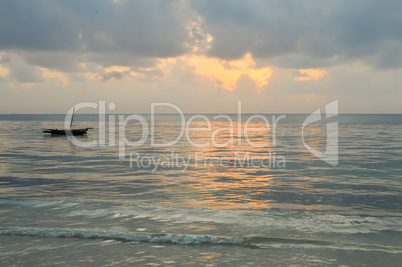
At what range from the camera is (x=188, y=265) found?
8391 mm

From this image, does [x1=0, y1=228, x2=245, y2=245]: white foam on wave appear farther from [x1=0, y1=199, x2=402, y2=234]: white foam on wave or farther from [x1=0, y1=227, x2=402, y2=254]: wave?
[x1=0, y1=199, x2=402, y2=234]: white foam on wave

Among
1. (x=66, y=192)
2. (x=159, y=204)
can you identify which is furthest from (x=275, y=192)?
(x=66, y=192)

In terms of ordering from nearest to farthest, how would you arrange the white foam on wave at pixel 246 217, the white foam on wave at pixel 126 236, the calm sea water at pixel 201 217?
the calm sea water at pixel 201 217
the white foam on wave at pixel 126 236
the white foam on wave at pixel 246 217

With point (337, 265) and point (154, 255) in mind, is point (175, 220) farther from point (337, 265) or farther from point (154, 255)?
point (337, 265)

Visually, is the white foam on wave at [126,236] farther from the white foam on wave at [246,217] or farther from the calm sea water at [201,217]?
the white foam on wave at [246,217]

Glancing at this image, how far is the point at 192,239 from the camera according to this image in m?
10.1

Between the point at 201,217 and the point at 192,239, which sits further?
the point at 201,217

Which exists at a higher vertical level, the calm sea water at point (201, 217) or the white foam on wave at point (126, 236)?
the white foam on wave at point (126, 236)

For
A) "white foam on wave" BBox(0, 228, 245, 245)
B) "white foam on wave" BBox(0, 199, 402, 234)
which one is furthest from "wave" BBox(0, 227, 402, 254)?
"white foam on wave" BBox(0, 199, 402, 234)

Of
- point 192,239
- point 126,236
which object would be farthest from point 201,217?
point 126,236

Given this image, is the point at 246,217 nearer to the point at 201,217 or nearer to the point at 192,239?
the point at 201,217

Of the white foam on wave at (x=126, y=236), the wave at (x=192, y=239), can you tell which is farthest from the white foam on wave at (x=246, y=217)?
the white foam on wave at (x=126, y=236)

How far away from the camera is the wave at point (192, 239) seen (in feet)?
32.4

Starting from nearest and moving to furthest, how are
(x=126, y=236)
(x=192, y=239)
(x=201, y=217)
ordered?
(x=192, y=239), (x=126, y=236), (x=201, y=217)
